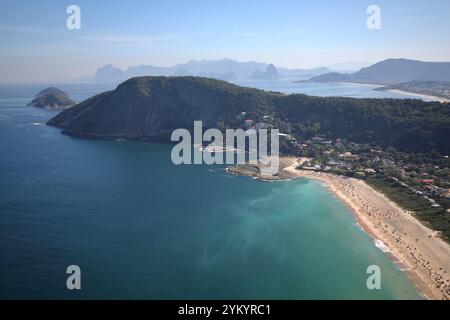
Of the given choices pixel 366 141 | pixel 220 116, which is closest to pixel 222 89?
pixel 220 116

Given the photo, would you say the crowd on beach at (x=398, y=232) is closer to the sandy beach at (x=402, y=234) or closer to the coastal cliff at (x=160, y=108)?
the sandy beach at (x=402, y=234)

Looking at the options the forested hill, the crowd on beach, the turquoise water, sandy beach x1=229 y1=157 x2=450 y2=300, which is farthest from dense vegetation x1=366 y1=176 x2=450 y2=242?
the forested hill

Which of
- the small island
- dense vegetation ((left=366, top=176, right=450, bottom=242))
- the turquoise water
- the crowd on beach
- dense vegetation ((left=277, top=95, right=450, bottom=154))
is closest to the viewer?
the turquoise water

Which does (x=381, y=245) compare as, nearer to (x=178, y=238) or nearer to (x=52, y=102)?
(x=178, y=238)

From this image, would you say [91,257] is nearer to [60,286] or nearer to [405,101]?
[60,286]

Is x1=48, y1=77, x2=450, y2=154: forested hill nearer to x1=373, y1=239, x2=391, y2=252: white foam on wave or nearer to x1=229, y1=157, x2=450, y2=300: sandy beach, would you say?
x1=229, y1=157, x2=450, y2=300: sandy beach

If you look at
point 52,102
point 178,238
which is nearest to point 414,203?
point 178,238

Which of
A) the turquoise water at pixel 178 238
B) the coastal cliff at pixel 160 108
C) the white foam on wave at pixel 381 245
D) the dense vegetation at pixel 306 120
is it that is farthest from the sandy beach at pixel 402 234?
the coastal cliff at pixel 160 108
